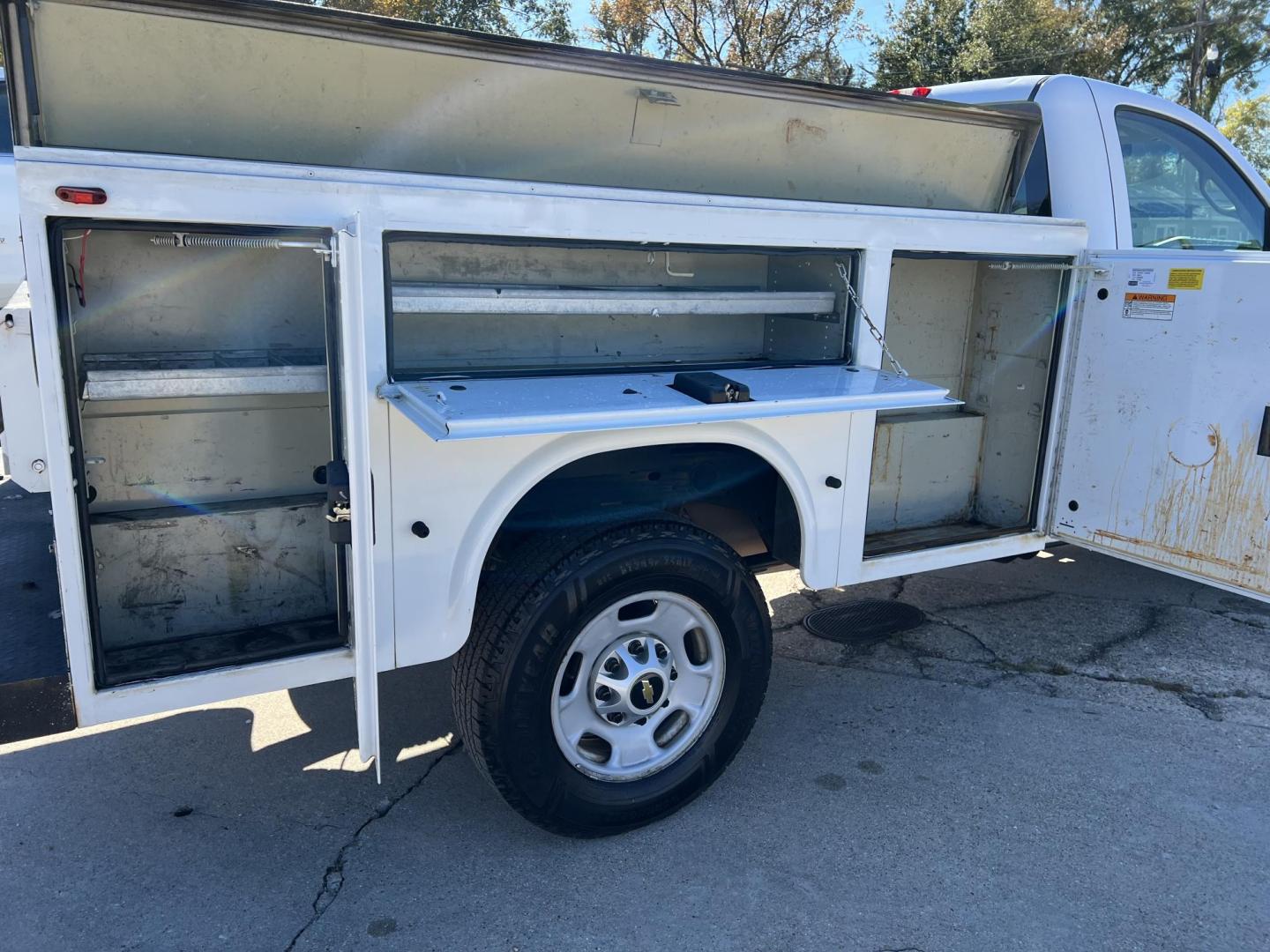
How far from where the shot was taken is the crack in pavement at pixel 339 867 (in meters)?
2.60

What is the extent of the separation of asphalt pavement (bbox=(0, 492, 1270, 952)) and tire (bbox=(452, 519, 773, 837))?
0.20 meters

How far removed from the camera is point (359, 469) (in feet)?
7.12

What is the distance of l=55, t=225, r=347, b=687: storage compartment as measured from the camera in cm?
239

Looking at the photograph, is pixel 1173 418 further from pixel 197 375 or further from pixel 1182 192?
pixel 197 375

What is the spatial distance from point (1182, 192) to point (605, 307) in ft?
10.5

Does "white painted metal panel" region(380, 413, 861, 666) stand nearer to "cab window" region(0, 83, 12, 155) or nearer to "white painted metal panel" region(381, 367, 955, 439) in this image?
"white painted metal panel" region(381, 367, 955, 439)

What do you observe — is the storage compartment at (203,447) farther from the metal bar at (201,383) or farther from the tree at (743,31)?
the tree at (743,31)

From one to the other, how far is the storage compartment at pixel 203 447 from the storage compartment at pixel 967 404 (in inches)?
89.6

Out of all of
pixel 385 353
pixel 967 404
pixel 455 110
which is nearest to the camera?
pixel 385 353

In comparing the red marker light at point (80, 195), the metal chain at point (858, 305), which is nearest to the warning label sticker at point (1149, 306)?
the metal chain at point (858, 305)

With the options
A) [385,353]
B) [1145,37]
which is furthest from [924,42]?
[385,353]

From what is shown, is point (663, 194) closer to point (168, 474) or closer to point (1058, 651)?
point (168, 474)

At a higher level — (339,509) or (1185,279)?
(1185,279)

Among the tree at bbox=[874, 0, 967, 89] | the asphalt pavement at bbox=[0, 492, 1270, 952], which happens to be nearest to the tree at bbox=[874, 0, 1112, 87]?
the tree at bbox=[874, 0, 967, 89]
